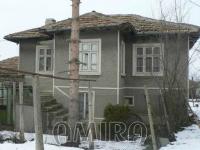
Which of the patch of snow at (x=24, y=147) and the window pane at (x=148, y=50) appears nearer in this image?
the patch of snow at (x=24, y=147)

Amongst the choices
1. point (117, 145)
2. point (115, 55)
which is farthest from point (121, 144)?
point (115, 55)

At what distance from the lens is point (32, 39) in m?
19.9

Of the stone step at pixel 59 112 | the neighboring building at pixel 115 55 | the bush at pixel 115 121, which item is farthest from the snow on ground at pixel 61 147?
the neighboring building at pixel 115 55

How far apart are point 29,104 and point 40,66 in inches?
163

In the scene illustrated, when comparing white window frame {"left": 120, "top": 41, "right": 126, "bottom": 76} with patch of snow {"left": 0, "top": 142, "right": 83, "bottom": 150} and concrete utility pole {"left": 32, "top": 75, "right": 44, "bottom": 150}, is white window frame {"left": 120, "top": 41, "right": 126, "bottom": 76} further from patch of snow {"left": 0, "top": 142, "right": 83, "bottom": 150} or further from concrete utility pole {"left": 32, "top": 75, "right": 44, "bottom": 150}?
concrete utility pole {"left": 32, "top": 75, "right": 44, "bottom": 150}

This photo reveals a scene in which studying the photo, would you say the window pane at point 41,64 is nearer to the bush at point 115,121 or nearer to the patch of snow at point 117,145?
the bush at point 115,121

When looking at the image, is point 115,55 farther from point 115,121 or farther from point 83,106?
point 115,121

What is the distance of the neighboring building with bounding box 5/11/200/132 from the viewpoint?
1627 centimetres

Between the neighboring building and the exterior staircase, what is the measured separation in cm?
44

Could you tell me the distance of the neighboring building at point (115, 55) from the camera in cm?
1627

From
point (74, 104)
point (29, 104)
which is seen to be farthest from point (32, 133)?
point (74, 104)

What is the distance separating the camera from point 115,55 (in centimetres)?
1633

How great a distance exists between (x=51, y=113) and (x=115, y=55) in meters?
3.69

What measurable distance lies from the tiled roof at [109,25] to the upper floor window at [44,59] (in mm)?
773
